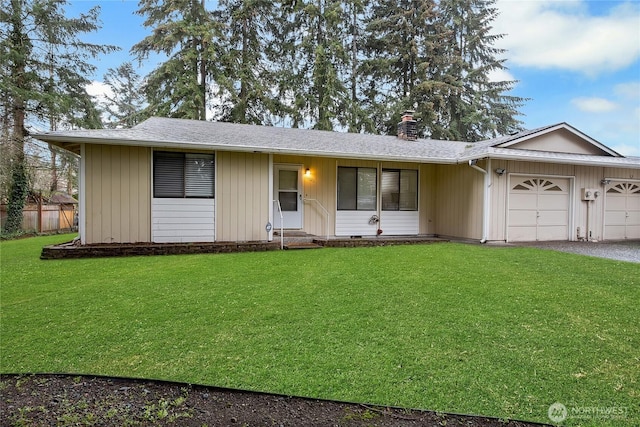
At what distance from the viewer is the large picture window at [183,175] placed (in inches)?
308

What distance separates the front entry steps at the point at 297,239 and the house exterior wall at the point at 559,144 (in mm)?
6022

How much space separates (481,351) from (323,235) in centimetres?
718

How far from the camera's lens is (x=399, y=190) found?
1059 centimetres

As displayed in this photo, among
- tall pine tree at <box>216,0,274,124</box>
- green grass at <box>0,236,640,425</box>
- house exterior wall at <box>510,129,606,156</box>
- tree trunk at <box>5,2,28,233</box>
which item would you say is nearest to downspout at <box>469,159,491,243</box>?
house exterior wall at <box>510,129,606,156</box>

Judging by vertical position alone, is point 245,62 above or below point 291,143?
above

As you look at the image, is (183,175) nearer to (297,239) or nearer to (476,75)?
(297,239)

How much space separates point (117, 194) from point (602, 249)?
1119cm

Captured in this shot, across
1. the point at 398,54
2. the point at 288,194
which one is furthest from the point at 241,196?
the point at 398,54

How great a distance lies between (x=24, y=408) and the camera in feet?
7.15

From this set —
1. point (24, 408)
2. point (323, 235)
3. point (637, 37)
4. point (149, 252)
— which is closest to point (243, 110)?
point (323, 235)

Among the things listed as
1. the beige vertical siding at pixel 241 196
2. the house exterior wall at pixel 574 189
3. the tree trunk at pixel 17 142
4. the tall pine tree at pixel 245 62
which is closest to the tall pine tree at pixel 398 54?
the tall pine tree at pixel 245 62

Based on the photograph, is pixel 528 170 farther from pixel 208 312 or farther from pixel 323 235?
pixel 208 312

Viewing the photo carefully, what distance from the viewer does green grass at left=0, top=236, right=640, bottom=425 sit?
2.41 m

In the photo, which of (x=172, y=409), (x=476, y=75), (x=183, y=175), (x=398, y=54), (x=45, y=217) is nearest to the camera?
(x=172, y=409)
